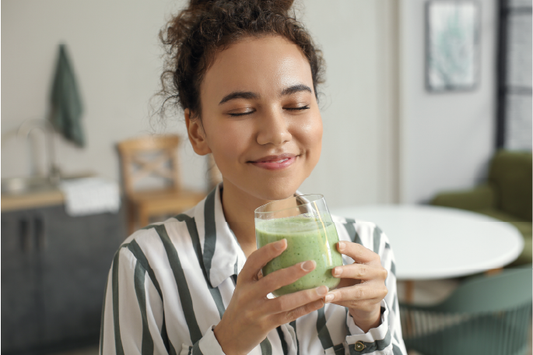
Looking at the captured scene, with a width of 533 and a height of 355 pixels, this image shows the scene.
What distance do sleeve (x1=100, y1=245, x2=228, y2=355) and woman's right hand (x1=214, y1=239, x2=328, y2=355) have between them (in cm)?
15

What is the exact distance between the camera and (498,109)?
4801 mm

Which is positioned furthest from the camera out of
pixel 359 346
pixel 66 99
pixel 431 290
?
pixel 66 99

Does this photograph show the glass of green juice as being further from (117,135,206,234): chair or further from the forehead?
(117,135,206,234): chair

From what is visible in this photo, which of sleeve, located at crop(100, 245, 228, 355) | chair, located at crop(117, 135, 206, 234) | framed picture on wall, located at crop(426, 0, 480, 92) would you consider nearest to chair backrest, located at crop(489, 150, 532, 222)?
framed picture on wall, located at crop(426, 0, 480, 92)

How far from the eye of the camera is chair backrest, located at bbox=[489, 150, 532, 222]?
3920mm

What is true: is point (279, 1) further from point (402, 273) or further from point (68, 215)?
point (68, 215)

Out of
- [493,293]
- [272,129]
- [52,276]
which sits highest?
[272,129]

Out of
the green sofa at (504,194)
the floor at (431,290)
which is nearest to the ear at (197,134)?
the floor at (431,290)

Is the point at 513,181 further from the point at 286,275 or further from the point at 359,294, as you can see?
the point at 286,275

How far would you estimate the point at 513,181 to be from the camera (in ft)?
13.5

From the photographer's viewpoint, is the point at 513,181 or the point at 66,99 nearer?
the point at 66,99

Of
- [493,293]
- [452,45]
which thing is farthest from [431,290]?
[452,45]

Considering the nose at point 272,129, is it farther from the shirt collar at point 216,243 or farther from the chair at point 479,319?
the chair at point 479,319

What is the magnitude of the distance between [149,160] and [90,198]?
137 cm
